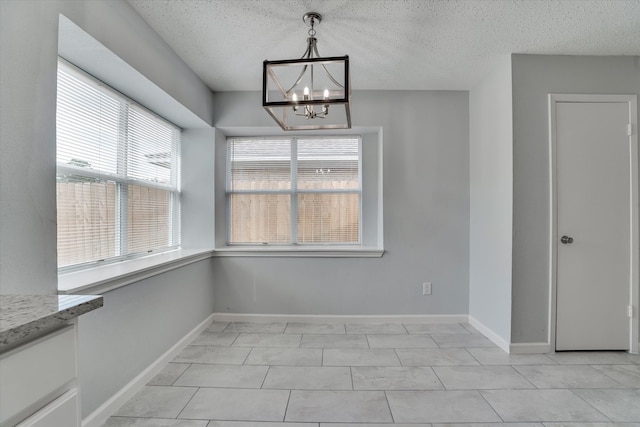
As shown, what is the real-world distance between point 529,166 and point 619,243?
998 millimetres

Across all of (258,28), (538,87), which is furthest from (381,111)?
(258,28)

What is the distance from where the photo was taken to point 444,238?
3.40 metres

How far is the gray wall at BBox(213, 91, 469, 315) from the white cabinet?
2631 millimetres

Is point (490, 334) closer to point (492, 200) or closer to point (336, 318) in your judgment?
point (492, 200)

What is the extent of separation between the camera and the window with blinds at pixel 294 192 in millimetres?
3699

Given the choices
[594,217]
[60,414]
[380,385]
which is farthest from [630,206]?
[60,414]

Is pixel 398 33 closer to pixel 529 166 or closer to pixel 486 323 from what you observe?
pixel 529 166

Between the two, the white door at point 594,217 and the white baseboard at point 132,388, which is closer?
the white baseboard at point 132,388

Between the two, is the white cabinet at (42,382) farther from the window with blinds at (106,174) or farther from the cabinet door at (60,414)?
the window with blinds at (106,174)

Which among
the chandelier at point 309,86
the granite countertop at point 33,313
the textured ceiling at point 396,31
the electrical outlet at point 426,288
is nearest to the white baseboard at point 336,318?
the electrical outlet at point 426,288

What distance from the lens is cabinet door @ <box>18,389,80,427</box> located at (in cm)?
75

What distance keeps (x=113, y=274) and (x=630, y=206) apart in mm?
3955

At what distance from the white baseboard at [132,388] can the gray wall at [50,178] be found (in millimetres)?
39

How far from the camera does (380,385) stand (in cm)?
216
